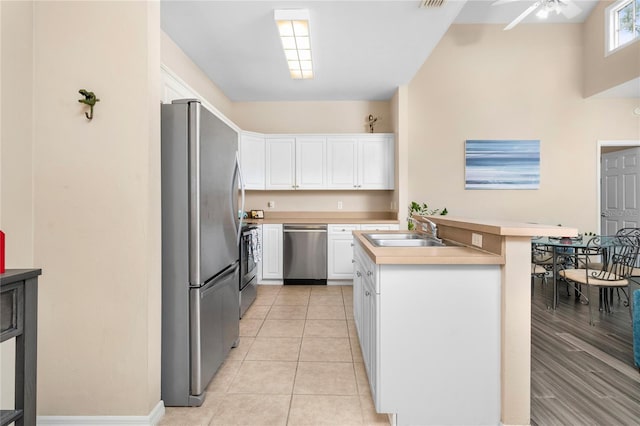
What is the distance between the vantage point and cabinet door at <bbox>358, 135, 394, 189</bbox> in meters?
4.77

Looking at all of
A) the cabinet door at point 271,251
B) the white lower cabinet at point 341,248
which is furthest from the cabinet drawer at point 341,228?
the cabinet door at point 271,251

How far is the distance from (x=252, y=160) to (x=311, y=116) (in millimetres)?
1305

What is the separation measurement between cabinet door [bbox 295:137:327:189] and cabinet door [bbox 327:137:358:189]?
0.10 meters

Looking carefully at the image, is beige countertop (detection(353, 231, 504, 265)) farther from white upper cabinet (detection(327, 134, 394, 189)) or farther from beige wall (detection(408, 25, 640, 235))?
beige wall (detection(408, 25, 640, 235))

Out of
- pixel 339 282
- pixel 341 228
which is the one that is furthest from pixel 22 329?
pixel 339 282

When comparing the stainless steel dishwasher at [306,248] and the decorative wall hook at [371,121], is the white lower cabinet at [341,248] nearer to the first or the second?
the stainless steel dishwasher at [306,248]

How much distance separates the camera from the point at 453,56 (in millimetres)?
4863

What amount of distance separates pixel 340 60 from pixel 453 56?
241 cm

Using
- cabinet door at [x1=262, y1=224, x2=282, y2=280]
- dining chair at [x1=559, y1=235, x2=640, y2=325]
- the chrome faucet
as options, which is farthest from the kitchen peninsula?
cabinet door at [x1=262, y1=224, x2=282, y2=280]

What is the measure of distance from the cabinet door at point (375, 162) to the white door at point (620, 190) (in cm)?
417

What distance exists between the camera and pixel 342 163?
4.79 metres

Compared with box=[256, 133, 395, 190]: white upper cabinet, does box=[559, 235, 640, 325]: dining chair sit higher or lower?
lower

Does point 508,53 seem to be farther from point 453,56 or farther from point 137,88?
point 137,88

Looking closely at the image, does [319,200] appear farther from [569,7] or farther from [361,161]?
[569,7]
